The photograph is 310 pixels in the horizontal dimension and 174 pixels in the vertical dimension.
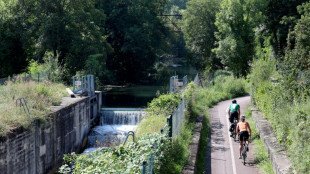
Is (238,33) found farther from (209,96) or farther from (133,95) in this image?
(133,95)

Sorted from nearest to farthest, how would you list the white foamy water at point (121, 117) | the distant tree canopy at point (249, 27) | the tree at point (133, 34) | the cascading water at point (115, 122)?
the cascading water at point (115, 122)
the white foamy water at point (121, 117)
the distant tree canopy at point (249, 27)
the tree at point (133, 34)

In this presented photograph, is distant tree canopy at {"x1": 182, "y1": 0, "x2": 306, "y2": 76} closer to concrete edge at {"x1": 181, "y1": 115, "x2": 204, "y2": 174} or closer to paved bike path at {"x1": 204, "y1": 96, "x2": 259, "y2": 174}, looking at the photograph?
paved bike path at {"x1": 204, "y1": 96, "x2": 259, "y2": 174}

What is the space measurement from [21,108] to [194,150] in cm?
721

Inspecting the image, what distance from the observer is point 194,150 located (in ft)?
43.5

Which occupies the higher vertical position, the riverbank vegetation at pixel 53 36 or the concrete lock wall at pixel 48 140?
the riverbank vegetation at pixel 53 36

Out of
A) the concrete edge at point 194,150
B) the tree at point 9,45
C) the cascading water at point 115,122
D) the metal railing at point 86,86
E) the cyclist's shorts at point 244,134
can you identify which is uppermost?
the tree at point 9,45

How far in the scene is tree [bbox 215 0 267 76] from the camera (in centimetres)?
3462

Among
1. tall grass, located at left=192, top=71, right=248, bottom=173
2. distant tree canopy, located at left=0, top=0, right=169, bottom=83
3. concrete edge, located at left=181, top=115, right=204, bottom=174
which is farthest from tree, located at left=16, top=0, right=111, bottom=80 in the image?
concrete edge, located at left=181, top=115, right=204, bottom=174

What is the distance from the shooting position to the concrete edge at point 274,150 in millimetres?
10616

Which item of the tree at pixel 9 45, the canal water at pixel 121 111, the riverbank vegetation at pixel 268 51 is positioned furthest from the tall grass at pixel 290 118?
the tree at pixel 9 45

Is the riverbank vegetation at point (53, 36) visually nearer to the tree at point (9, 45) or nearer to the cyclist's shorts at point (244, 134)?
the tree at point (9, 45)

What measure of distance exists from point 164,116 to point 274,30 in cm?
2151

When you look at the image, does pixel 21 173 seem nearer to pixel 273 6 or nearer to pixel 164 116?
pixel 164 116

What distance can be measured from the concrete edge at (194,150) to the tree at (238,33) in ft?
59.5
